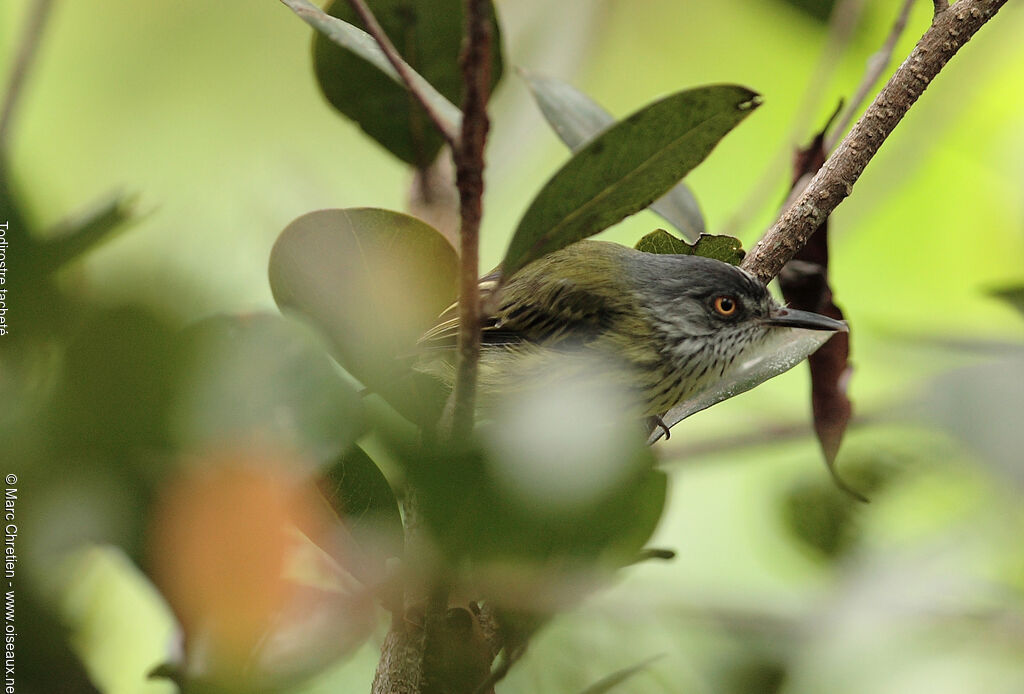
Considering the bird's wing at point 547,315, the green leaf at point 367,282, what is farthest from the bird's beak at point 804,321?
the green leaf at point 367,282

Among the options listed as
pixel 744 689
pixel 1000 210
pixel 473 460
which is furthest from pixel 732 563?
pixel 473 460

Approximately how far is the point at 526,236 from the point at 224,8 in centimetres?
392

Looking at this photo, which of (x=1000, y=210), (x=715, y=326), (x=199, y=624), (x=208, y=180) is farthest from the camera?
(x=208, y=180)

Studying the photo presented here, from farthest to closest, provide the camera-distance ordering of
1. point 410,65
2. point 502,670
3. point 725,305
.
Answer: point 725,305
point 410,65
point 502,670

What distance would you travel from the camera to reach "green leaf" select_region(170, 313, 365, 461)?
29.4 inches

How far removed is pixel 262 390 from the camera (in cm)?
85

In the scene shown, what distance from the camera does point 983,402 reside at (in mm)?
1389

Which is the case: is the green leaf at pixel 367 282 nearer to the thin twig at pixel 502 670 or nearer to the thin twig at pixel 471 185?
the thin twig at pixel 471 185

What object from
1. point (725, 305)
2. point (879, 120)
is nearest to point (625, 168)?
point (879, 120)

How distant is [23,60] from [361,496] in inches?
37.0

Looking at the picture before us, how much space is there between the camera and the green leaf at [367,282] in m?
1.10

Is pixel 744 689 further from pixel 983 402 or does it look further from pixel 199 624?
pixel 199 624

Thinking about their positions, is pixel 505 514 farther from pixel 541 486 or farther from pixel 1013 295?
pixel 1013 295

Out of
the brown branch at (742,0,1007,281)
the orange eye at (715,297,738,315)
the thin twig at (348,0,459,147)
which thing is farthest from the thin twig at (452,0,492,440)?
the orange eye at (715,297,738,315)
